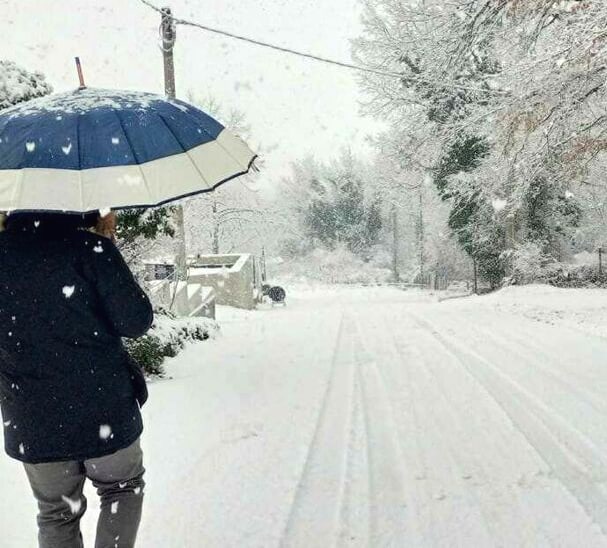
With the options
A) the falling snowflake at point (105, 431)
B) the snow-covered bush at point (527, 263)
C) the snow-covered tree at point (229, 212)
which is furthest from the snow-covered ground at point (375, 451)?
the snow-covered tree at point (229, 212)

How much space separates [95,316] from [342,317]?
43.4 feet

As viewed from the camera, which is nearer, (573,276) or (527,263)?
(527,263)

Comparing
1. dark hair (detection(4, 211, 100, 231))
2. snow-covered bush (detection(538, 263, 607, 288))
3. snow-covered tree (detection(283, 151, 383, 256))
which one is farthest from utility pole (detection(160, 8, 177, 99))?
snow-covered tree (detection(283, 151, 383, 256))

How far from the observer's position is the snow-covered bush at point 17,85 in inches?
255

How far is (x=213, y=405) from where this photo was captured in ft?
19.5

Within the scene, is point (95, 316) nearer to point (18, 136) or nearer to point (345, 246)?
point (18, 136)

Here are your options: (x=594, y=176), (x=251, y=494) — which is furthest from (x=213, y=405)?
(x=594, y=176)

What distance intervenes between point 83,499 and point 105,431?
0.38 meters

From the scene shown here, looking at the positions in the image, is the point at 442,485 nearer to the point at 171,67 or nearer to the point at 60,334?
the point at 60,334

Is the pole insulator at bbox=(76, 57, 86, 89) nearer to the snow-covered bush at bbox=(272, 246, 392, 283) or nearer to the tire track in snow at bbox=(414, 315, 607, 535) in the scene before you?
the tire track in snow at bbox=(414, 315, 607, 535)

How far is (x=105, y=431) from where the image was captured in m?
2.16

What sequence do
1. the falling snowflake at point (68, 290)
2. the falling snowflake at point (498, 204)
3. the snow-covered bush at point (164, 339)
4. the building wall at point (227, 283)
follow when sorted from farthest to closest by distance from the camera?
the building wall at point (227, 283)
the falling snowflake at point (498, 204)
the snow-covered bush at point (164, 339)
the falling snowflake at point (68, 290)

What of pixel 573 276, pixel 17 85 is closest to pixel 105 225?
pixel 17 85

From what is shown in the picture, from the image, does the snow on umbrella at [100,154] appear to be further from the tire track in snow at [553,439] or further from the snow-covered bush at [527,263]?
the snow-covered bush at [527,263]
